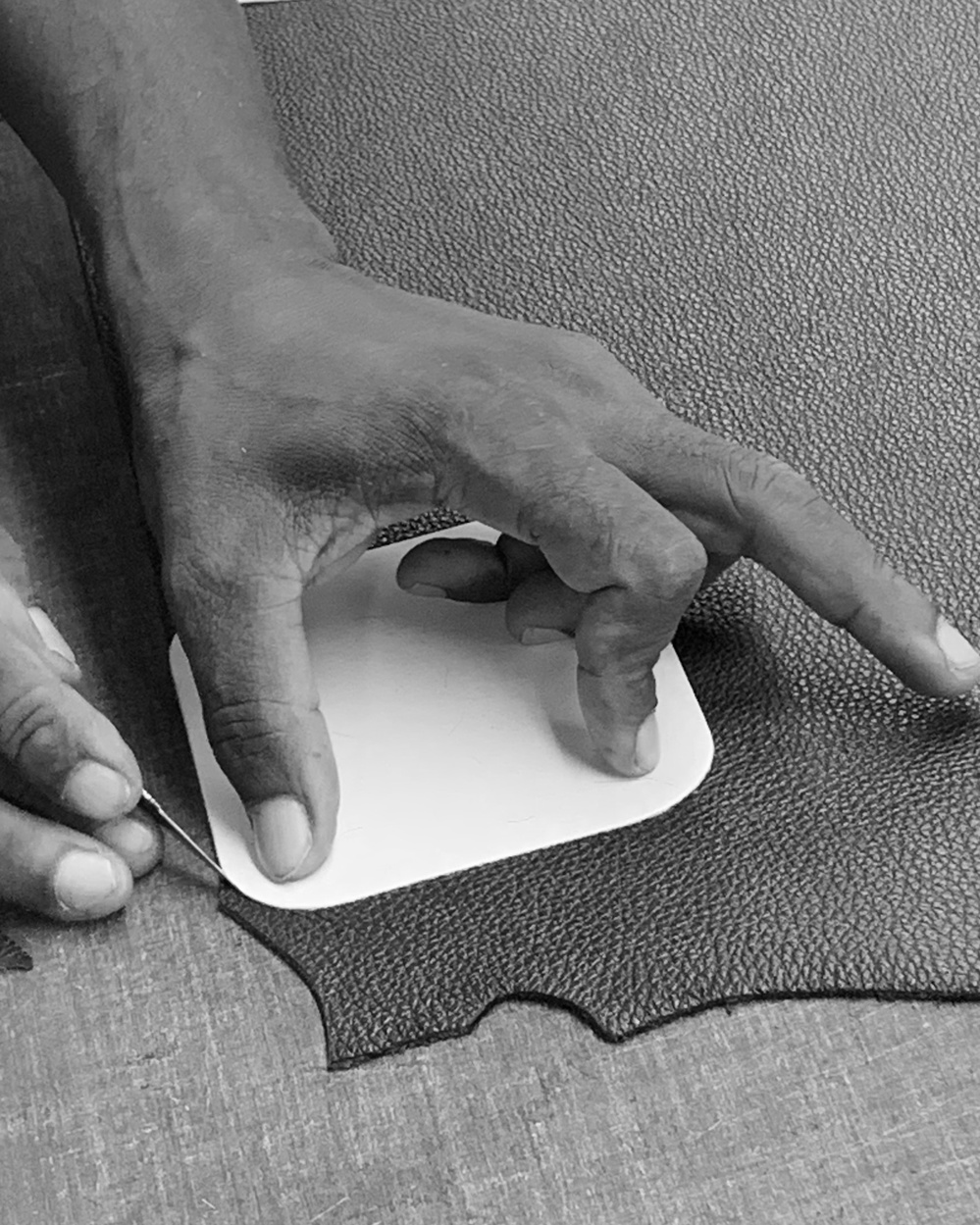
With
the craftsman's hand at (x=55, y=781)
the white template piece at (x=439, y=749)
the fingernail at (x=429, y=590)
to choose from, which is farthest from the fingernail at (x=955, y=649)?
the craftsman's hand at (x=55, y=781)

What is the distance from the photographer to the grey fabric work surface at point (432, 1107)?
519mm

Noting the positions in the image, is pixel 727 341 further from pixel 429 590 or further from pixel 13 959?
pixel 13 959

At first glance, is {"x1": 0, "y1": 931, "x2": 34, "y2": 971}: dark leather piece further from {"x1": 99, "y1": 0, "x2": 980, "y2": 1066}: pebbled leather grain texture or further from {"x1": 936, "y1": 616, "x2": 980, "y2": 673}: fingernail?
{"x1": 936, "y1": 616, "x2": 980, "y2": 673}: fingernail

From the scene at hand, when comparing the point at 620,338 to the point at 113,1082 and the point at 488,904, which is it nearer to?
the point at 488,904

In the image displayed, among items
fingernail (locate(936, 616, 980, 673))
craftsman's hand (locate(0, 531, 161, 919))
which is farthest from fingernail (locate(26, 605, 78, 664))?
fingernail (locate(936, 616, 980, 673))

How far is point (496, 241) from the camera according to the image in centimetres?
83

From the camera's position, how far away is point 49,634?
62 centimetres

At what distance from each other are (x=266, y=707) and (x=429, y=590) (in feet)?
0.42

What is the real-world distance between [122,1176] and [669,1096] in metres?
0.22

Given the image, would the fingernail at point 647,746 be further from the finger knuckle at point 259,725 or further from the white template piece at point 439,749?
the finger knuckle at point 259,725

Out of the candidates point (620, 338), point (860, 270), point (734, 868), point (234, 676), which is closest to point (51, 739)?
point (234, 676)

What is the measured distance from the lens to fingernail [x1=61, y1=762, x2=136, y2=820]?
0.56 meters

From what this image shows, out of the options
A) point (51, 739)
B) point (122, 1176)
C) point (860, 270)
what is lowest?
point (122, 1176)

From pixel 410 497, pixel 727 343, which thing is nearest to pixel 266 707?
pixel 410 497
